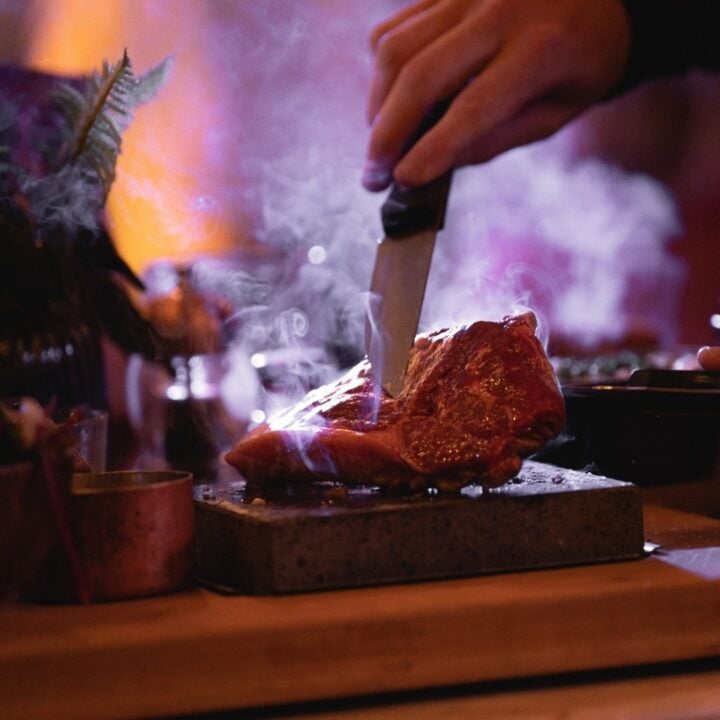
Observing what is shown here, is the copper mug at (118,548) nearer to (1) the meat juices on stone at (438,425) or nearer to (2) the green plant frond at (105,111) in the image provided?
(1) the meat juices on stone at (438,425)

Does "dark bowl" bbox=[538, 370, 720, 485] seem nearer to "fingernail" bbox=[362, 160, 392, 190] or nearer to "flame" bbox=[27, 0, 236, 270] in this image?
"fingernail" bbox=[362, 160, 392, 190]

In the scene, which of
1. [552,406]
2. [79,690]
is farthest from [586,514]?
[79,690]

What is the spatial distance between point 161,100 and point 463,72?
212 centimetres

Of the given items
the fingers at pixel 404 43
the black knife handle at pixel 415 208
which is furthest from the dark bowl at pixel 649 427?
the fingers at pixel 404 43

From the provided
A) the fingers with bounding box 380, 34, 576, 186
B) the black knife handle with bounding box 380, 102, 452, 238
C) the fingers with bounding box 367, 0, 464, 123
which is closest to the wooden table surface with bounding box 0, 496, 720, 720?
the black knife handle with bounding box 380, 102, 452, 238

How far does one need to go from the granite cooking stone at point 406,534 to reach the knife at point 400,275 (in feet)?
1.22

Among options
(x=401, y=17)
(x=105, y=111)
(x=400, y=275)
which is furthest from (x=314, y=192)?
(x=400, y=275)

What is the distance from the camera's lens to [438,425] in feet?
5.54

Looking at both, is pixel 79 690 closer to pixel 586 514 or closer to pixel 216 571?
pixel 216 571

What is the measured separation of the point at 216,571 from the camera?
65.7 inches

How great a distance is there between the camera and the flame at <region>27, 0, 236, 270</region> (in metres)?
3.65

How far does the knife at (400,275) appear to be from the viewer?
2012 mm

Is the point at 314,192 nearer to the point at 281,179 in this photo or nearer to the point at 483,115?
the point at 281,179

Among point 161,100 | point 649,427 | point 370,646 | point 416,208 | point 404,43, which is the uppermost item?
point 161,100
